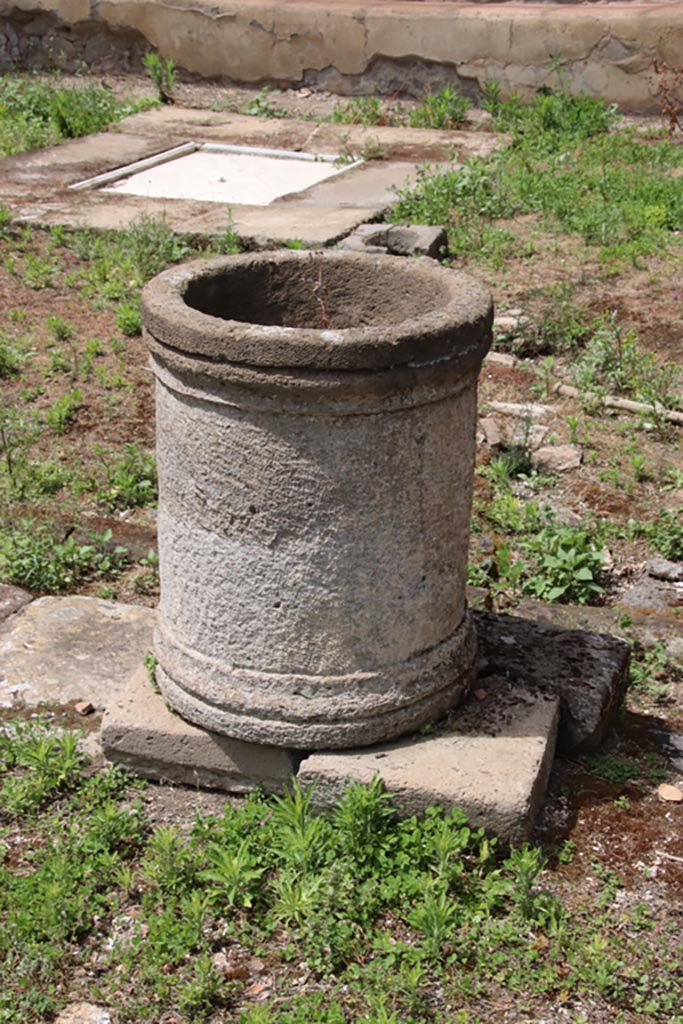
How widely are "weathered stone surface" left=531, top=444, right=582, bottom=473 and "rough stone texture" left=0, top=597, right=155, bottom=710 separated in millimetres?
2072

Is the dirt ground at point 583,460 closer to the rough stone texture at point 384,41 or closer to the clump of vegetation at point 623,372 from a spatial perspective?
the clump of vegetation at point 623,372

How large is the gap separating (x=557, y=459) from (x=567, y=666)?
1980 mm

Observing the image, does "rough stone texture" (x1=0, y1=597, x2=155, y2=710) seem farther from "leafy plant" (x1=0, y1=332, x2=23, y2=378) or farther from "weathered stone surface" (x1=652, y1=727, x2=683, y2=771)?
"leafy plant" (x1=0, y1=332, x2=23, y2=378)

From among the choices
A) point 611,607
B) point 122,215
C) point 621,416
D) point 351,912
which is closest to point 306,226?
point 122,215

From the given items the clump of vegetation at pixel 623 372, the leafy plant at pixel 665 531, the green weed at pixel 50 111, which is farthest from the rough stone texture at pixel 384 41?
the leafy plant at pixel 665 531

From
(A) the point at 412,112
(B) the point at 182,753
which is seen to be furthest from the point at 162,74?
(B) the point at 182,753

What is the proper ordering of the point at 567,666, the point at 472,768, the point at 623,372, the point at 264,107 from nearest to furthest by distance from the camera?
the point at 472,768
the point at 567,666
the point at 623,372
the point at 264,107

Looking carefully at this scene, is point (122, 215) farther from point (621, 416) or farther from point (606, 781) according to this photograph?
point (606, 781)

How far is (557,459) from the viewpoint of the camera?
5.57 m

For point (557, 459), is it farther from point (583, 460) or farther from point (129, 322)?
point (129, 322)

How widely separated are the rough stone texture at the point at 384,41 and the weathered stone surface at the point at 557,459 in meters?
5.59

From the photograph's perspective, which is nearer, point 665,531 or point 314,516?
point 314,516

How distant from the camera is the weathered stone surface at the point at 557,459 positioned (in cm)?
554

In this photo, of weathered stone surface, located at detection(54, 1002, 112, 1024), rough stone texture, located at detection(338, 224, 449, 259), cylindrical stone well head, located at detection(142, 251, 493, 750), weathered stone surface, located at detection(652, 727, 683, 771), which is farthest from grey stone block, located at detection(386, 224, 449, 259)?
weathered stone surface, located at detection(54, 1002, 112, 1024)
